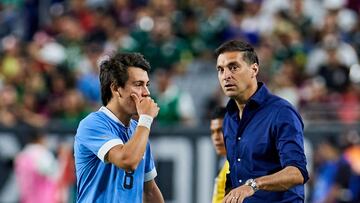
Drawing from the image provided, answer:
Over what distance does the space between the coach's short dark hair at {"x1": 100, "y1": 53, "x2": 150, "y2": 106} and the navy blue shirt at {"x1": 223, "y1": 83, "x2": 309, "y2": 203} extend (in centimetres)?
81

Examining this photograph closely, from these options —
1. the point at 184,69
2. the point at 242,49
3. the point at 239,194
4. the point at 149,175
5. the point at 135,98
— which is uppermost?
the point at 184,69

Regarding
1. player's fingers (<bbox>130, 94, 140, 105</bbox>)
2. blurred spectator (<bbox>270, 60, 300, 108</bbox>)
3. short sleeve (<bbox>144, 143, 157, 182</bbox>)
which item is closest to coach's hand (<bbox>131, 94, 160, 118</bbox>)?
player's fingers (<bbox>130, 94, 140, 105</bbox>)

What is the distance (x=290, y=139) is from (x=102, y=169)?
1.25 m

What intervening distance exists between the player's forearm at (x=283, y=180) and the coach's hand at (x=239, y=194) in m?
0.12

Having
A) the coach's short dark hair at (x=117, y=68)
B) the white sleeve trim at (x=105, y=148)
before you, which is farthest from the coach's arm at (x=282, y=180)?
the coach's short dark hair at (x=117, y=68)

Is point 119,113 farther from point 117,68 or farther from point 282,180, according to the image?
point 282,180

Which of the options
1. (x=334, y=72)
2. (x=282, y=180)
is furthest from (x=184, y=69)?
(x=282, y=180)

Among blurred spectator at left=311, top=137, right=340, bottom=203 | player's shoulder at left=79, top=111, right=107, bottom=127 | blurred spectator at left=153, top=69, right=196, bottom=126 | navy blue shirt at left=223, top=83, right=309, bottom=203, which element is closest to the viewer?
navy blue shirt at left=223, top=83, right=309, bottom=203

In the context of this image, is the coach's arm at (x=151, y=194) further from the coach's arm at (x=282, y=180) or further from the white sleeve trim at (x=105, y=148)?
the coach's arm at (x=282, y=180)

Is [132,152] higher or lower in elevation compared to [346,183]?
lower

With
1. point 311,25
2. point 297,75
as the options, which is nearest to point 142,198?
point 297,75

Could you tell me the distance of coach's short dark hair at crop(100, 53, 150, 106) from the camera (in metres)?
7.10

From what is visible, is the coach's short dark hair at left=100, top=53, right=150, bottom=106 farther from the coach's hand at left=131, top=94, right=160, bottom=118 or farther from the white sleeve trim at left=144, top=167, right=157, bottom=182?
the white sleeve trim at left=144, top=167, right=157, bottom=182

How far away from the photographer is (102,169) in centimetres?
702
